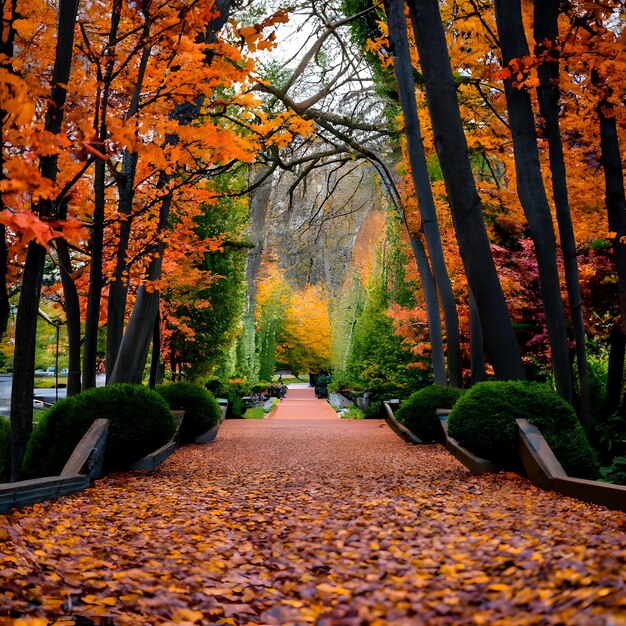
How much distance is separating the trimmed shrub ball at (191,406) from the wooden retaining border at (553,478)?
227 inches

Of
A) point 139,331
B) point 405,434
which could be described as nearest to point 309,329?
point 405,434

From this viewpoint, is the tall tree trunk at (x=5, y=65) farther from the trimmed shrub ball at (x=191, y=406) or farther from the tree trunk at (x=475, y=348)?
the tree trunk at (x=475, y=348)

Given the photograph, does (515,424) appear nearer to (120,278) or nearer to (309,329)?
(120,278)

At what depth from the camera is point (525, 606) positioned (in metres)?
2.53

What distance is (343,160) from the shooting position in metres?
17.2

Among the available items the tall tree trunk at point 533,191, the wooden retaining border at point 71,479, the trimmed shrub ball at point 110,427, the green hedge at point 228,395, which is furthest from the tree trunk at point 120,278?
the green hedge at point 228,395

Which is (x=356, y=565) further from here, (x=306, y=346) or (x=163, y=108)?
(x=306, y=346)

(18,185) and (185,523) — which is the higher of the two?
(18,185)

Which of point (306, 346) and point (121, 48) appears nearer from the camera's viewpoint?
point (121, 48)

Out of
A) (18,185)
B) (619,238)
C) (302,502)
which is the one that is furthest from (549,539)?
(619,238)

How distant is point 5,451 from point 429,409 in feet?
19.7

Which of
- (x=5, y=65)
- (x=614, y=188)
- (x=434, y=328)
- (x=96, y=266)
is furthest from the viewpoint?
(x=434, y=328)

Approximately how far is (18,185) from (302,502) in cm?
315

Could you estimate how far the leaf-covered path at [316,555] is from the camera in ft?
8.75
